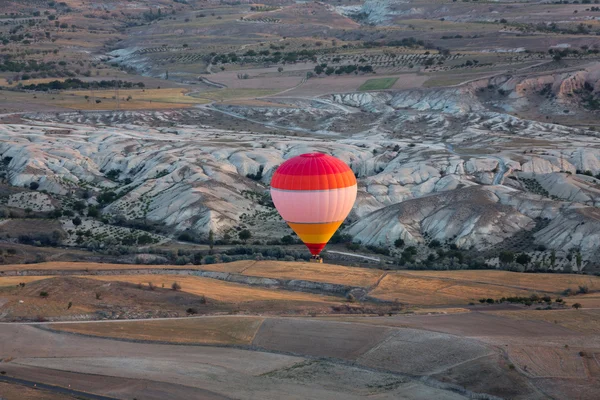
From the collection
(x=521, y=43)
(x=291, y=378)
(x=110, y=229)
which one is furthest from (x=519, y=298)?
(x=521, y=43)

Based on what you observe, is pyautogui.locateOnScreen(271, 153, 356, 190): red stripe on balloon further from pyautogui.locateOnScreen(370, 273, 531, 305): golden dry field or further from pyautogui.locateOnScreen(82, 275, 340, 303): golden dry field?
pyautogui.locateOnScreen(370, 273, 531, 305): golden dry field

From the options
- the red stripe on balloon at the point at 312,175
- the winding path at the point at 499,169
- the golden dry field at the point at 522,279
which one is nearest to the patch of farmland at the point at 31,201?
the golden dry field at the point at 522,279

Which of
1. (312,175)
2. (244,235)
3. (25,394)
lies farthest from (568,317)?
(244,235)

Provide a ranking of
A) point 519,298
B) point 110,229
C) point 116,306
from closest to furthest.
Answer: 1. point 116,306
2. point 519,298
3. point 110,229

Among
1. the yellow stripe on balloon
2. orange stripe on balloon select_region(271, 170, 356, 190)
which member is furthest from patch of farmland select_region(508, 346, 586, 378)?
the yellow stripe on balloon

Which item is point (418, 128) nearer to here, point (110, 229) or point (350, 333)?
point (110, 229)

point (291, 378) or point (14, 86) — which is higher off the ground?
point (291, 378)

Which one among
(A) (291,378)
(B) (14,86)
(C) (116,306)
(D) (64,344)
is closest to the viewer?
(A) (291,378)
